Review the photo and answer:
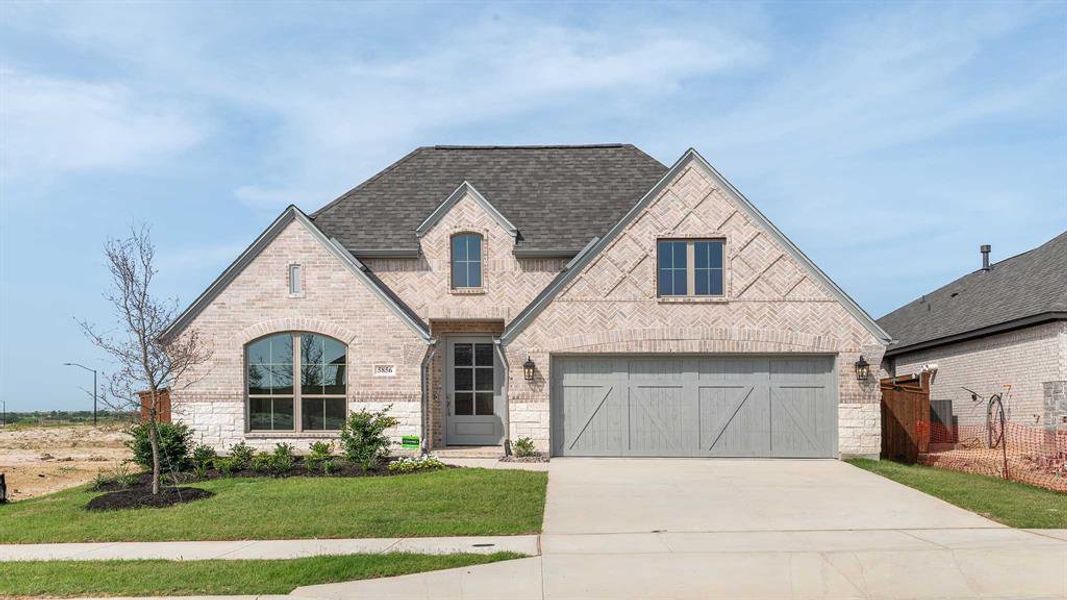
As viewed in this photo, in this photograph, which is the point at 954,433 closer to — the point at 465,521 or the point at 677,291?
the point at 677,291

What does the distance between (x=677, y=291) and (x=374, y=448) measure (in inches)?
295

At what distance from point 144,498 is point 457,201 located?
9.94 metres

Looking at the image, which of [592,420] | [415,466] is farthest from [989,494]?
[415,466]

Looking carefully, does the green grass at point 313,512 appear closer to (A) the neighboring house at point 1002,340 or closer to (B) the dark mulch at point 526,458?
(B) the dark mulch at point 526,458

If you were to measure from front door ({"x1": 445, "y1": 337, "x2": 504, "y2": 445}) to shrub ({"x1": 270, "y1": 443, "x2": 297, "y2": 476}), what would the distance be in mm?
4096

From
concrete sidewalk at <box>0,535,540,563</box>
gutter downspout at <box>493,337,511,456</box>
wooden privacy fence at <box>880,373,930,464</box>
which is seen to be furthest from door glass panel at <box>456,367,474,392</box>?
concrete sidewalk at <box>0,535,540,563</box>

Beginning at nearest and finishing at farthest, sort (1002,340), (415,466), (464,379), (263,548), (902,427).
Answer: (263,548) < (415,466) < (902,427) < (464,379) < (1002,340)

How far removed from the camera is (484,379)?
21.4 m

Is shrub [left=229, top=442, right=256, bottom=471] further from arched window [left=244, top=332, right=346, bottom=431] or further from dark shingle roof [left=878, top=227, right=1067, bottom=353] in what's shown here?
dark shingle roof [left=878, top=227, right=1067, bottom=353]

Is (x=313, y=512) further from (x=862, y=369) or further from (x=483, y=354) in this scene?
(x=862, y=369)

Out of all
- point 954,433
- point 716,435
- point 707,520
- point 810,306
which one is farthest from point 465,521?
point 954,433

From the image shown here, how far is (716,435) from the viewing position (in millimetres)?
19891

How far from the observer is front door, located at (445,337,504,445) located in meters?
21.2

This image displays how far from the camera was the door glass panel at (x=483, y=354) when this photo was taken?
21.6 meters
